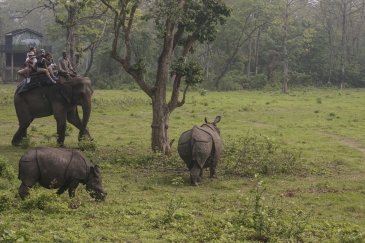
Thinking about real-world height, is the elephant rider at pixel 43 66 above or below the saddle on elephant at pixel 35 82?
above

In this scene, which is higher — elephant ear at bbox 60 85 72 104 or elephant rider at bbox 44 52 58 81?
elephant rider at bbox 44 52 58 81

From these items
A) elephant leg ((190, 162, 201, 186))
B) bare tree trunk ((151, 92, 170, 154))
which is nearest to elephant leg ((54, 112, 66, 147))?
bare tree trunk ((151, 92, 170, 154))

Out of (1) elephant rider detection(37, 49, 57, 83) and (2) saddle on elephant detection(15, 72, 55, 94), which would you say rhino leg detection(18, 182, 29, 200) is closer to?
(1) elephant rider detection(37, 49, 57, 83)

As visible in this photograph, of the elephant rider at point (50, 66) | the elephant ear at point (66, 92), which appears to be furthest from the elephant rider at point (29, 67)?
the elephant ear at point (66, 92)

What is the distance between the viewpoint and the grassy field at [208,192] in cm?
907

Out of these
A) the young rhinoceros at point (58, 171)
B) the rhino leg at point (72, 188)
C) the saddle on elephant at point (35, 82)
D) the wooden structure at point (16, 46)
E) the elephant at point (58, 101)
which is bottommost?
the rhino leg at point (72, 188)

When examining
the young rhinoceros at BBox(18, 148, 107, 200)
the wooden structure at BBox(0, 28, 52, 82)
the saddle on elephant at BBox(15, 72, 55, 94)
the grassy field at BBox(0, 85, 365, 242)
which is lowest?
the grassy field at BBox(0, 85, 365, 242)

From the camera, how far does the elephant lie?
17.6 m

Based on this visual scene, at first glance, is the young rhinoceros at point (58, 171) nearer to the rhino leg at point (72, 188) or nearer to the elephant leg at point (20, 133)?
the rhino leg at point (72, 188)

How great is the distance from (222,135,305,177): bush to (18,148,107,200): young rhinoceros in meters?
5.11

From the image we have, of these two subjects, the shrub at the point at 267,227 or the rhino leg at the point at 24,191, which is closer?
the shrub at the point at 267,227

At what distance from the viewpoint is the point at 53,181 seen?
10711 millimetres

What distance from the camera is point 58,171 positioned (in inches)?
423

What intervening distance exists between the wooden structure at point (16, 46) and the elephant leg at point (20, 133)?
33046mm
